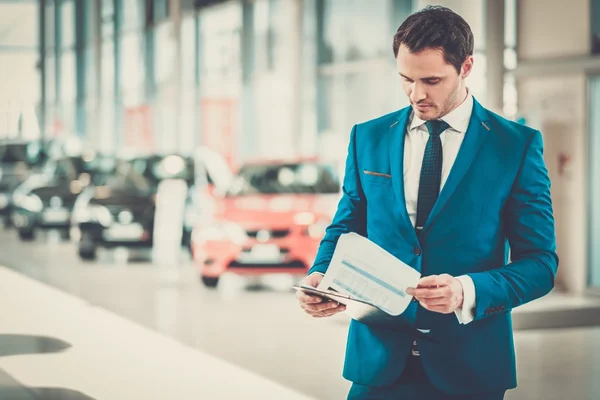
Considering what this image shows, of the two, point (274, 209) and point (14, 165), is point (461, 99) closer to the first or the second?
point (274, 209)

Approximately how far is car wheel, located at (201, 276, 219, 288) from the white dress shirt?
1066 cm

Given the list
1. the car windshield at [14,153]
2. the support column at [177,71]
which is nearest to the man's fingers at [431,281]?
the car windshield at [14,153]

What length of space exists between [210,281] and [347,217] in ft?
34.9

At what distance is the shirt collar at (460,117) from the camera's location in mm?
2791

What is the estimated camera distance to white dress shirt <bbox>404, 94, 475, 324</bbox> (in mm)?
2779

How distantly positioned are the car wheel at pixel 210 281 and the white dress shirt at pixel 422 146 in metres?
10.7

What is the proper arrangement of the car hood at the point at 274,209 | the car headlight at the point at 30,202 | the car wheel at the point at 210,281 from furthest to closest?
1. the car headlight at the point at 30,202
2. the car wheel at the point at 210,281
3. the car hood at the point at 274,209

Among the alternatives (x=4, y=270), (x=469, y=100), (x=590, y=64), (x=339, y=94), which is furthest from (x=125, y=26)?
(x=469, y=100)

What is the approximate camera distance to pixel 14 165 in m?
26.8

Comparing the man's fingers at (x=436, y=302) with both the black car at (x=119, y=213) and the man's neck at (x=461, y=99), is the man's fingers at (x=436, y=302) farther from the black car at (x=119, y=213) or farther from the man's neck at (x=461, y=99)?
the black car at (x=119, y=213)

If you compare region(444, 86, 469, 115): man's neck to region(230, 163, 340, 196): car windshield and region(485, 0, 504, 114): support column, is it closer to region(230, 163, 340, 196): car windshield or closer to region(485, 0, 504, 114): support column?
region(485, 0, 504, 114): support column

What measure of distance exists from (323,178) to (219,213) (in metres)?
1.57

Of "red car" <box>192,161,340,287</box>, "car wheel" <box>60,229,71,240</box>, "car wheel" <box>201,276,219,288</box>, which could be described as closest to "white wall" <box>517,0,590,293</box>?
"red car" <box>192,161,340,287</box>

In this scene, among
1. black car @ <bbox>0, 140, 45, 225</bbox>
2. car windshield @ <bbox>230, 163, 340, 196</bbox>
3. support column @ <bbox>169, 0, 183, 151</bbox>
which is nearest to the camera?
car windshield @ <bbox>230, 163, 340, 196</bbox>
